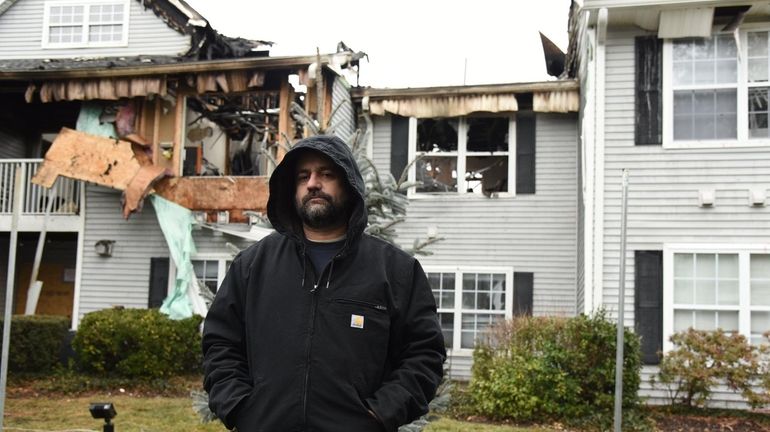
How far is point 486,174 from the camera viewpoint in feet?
44.7

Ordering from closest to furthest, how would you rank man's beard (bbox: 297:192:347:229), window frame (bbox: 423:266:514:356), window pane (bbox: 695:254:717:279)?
man's beard (bbox: 297:192:347:229)
window pane (bbox: 695:254:717:279)
window frame (bbox: 423:266:514:356)

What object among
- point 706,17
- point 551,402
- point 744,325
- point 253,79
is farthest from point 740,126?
point 253,79

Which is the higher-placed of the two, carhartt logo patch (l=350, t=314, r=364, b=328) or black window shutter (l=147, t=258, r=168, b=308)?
carhartt logo patch (l=350, t=314, r=364, b=328)

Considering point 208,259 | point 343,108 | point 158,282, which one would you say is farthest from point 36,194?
point 343,108

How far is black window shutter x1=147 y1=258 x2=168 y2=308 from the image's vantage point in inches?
538

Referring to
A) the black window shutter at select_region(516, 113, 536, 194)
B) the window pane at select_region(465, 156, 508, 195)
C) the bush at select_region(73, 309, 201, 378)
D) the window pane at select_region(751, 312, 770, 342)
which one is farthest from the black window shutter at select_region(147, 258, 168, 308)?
the window pane at select_region(751, 312, 770, 342)

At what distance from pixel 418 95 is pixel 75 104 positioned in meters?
7.10

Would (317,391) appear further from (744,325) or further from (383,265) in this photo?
(744,325)

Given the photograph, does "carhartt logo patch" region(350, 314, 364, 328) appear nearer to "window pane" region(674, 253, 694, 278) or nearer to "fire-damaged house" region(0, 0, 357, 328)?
"window pane" region(674, 253, 694, 278)

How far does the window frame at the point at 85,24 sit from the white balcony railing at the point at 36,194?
8.37 ft

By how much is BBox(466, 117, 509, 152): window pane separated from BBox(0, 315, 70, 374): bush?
289 inches

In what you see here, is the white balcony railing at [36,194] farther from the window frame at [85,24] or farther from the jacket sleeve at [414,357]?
the jacket sleeve at [414,357]

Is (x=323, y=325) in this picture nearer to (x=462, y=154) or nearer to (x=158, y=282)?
(x=462, y=154)

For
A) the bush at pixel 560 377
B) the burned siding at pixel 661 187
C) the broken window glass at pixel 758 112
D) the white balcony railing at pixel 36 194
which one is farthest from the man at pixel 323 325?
the white balcony railing at pixel 36 194
